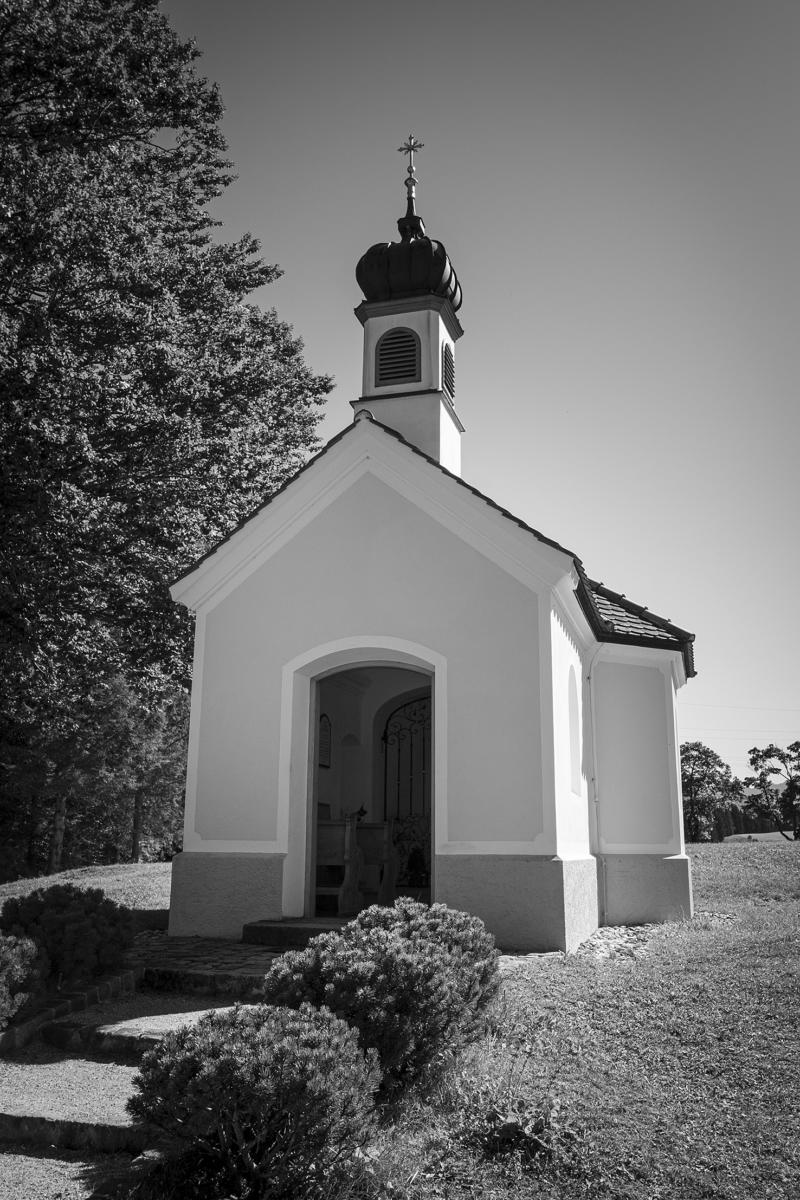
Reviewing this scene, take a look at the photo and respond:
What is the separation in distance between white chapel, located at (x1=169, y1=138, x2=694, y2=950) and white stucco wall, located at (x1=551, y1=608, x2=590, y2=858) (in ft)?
0.18

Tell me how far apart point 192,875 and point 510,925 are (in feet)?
13.6

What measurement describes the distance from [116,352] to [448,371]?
575 centimetres

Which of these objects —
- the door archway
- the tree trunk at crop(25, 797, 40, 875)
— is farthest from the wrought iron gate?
the tree trunk at crop(25, 797, 40, 875)

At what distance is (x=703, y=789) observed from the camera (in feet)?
182

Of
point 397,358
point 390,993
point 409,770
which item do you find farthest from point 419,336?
point 390,993

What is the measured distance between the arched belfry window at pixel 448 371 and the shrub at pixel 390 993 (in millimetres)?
11513

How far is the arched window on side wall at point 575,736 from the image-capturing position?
13.2m

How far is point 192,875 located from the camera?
39.8 ft

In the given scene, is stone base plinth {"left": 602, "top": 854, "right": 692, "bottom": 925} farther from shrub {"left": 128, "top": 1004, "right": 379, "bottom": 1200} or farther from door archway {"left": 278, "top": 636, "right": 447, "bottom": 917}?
shrub {"left": 128, "top": 1004, "right": 379, "bottom": 1200}

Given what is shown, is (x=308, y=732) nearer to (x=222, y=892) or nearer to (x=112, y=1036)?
(x=222, y=892)

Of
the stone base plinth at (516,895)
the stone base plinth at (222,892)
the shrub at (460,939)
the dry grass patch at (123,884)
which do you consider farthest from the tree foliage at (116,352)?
the shrub at (460,939)

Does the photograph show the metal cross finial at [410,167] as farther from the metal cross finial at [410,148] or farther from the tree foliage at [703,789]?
the tree foliage at [703,789]

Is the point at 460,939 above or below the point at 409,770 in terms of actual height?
below

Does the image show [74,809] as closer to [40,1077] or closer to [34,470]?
[34,470]
